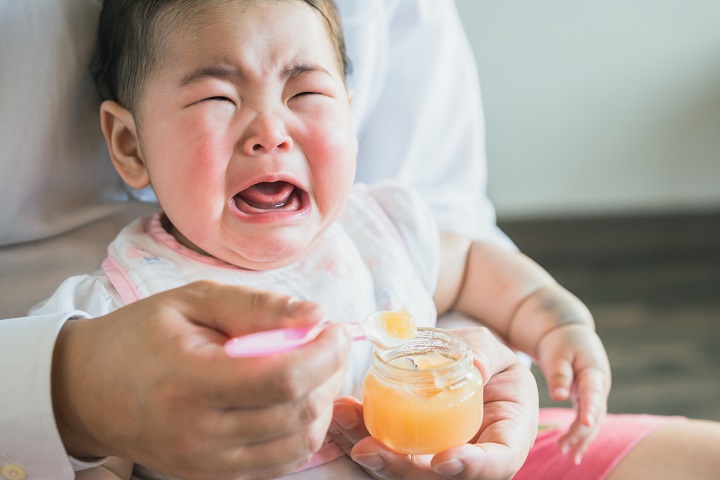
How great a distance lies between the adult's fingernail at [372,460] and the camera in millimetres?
806

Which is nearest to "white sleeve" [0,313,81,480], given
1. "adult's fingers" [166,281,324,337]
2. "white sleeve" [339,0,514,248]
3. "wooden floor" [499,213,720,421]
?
"adult's fingers" [166,281,324,337]

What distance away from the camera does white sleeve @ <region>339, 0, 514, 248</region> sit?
1314 mm

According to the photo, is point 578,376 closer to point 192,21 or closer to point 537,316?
point 537,316

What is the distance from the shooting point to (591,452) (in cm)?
104

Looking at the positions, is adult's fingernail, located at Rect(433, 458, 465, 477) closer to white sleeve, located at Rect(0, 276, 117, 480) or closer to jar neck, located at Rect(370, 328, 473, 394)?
jar neck, located at Rect(370, 328, 473, 394)

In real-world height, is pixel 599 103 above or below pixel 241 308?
below

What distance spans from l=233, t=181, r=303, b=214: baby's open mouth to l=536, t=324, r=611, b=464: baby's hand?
0.41 meters

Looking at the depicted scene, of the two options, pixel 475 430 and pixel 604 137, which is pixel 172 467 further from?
pixel 604 137

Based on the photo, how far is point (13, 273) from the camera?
1037mm

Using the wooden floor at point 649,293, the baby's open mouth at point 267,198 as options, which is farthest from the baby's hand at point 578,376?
the wooden floor at point 649,293

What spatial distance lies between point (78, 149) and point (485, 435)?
645 millimetres

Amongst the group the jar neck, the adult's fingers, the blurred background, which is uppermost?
the adult's fingers

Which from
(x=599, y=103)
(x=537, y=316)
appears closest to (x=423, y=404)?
(x=537, y=316)

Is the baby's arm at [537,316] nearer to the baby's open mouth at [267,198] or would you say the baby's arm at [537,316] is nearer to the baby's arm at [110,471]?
the baby's open mouth at [267,198]
